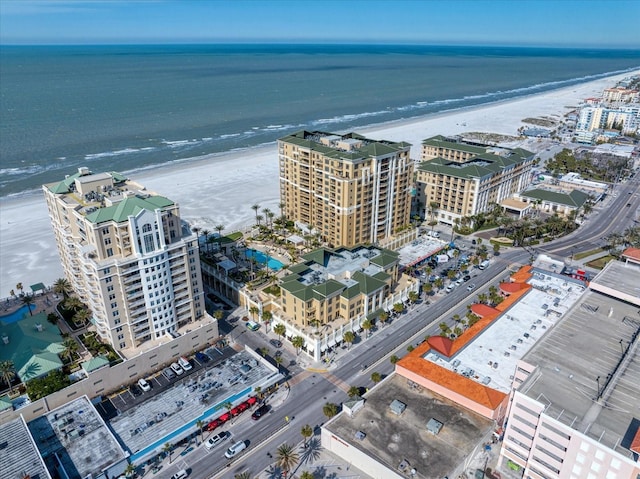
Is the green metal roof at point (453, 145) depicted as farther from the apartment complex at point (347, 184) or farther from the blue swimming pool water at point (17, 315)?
the blue swimming pool water at point (17, 315)

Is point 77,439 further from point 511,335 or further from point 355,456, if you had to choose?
point 511,335

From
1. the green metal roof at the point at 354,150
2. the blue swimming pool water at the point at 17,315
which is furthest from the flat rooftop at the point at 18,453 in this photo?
the green metal roof at the point at 354,150

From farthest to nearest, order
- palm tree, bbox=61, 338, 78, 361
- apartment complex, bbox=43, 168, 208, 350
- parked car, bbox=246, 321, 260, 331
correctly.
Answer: parked car, bbox=246, 321, 260, 331 < palm tree, bbox=61, 338, 78, 361 < apartment complex, bbox=43, 168, 208, 350

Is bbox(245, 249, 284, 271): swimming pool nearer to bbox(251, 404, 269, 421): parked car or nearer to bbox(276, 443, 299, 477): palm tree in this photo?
bbox(251, 404, 269, 421): parked car

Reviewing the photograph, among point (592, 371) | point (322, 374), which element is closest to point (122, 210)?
point (322, 374)

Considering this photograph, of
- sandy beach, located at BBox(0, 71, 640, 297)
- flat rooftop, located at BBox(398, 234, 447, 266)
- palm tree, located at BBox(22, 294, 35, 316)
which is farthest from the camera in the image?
flat rooftop, located at BBox(398, 234, 447, 266)

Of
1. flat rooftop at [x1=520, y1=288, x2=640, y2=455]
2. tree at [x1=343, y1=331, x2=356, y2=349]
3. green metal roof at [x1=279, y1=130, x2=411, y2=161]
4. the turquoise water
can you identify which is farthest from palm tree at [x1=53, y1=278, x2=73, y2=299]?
flat rooftop at [x1=520, y1=288, x2=640, y2=455]
